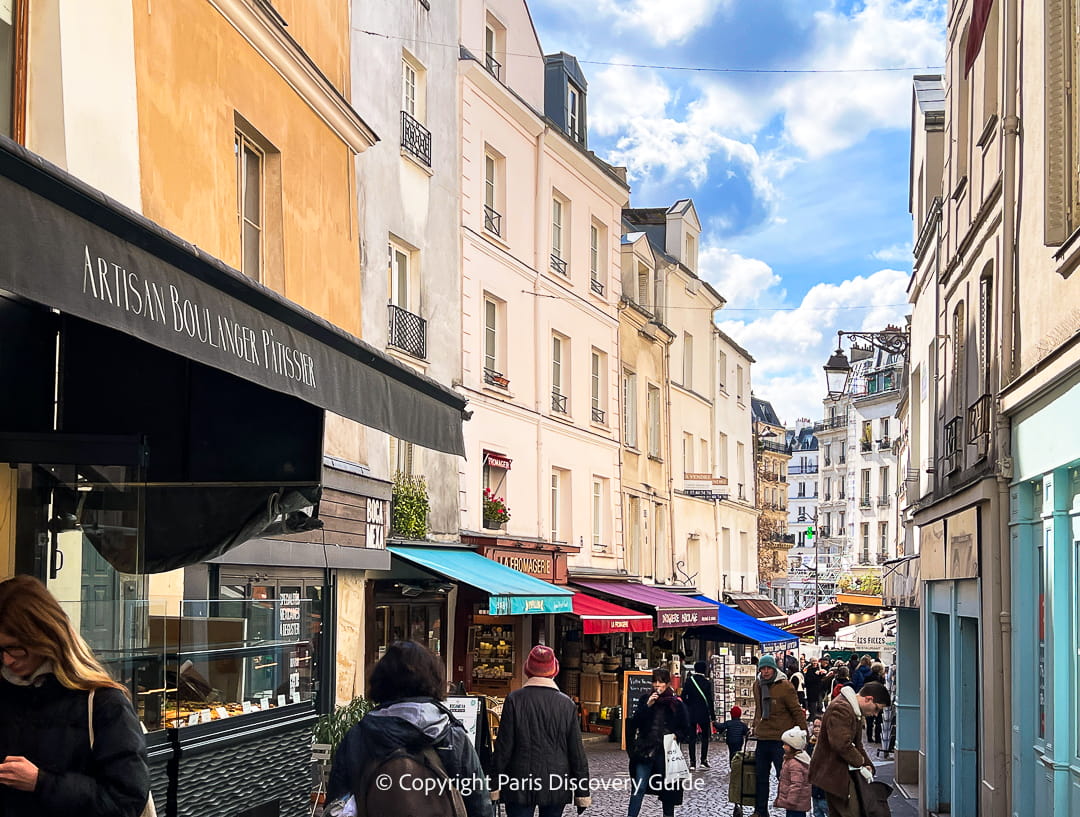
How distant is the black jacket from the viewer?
4094mm

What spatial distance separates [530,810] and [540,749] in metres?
0.64

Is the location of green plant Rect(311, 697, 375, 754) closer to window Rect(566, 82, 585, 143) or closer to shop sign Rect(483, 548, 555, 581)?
shop sign Rect(483, 548, 555, 581)

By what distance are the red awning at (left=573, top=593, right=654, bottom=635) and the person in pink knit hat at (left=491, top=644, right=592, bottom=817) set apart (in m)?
13.1

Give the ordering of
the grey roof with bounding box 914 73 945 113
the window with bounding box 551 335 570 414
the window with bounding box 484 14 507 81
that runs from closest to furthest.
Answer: the grey roof with bounding box 914 73 945 113 < the window with bounding box 484 14 507 81 < the window with bounding box 551 335 570 414

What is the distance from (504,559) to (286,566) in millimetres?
9009

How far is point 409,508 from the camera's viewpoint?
736 inches

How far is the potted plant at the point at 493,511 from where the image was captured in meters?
22.3

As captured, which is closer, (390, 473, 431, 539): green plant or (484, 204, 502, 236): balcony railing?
(390, 473, 431, 539): green plant

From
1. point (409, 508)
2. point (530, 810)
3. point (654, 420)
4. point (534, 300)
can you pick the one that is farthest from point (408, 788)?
point (654, 420)

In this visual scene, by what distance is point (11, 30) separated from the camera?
7.14 metres

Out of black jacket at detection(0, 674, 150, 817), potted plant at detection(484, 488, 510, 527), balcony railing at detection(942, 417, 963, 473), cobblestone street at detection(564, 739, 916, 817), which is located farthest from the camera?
potted plant at detection(484, 488, 510, 527)

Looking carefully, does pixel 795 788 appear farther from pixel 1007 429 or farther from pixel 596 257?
pixel 596 257

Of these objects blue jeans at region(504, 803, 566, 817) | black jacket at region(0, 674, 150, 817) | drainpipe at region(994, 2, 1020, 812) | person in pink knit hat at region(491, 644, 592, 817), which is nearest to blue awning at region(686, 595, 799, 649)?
drainpipe at region(994, 2, 1020, 812)

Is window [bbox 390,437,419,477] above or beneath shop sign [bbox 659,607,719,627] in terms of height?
above
